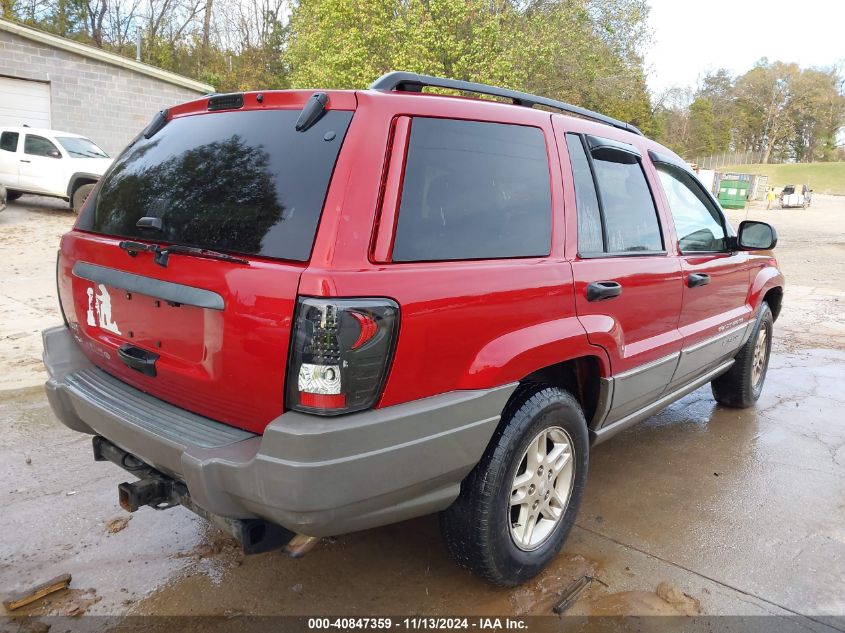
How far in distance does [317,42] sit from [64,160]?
11.1 m

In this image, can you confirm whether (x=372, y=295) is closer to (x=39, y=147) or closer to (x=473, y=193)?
(x=473, y=193)

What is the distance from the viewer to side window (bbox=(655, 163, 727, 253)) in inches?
141

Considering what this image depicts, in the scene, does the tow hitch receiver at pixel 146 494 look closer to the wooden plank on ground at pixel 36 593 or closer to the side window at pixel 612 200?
the wooden plank on ground at pixel 36 593

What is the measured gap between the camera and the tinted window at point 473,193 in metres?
2.11

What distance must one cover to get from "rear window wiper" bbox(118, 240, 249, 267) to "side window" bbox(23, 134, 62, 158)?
12.8 meters

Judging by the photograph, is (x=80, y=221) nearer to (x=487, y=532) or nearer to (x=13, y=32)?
(x=487, y=532)

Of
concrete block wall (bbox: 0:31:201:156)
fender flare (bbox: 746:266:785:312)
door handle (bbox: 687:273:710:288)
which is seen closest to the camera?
door handle (bbox: 687:273:710:288)

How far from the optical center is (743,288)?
166 inches

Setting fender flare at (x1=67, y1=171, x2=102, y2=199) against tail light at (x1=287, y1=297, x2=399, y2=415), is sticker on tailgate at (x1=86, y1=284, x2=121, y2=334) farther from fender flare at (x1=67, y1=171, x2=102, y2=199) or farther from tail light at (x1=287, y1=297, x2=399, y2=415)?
fender flare at (x1=67, y1=171, x2=102, y2=199)

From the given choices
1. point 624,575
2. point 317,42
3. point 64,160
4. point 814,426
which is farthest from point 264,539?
point 317,42

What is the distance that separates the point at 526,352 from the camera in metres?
2.32

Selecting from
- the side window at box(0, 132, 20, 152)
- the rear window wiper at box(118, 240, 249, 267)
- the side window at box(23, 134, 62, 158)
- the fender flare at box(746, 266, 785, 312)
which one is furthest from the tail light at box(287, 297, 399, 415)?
the side window at box(0, 132, 20, 152)

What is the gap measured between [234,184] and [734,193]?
32758 millimetres

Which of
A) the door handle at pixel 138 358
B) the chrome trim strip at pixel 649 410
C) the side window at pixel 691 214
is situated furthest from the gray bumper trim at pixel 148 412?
the side window at pixel 691 214
